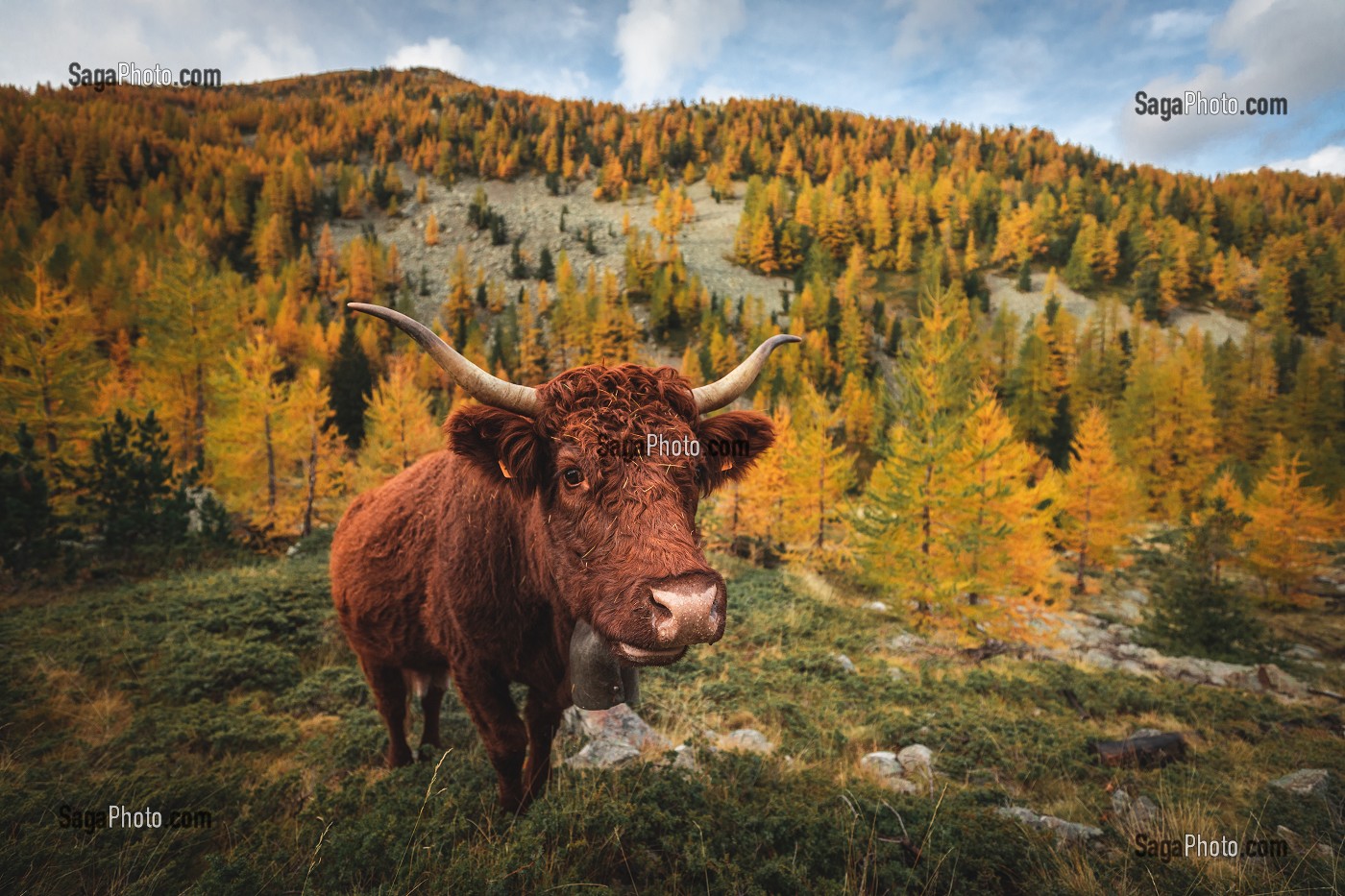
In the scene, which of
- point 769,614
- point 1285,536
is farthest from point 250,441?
point 1285,536

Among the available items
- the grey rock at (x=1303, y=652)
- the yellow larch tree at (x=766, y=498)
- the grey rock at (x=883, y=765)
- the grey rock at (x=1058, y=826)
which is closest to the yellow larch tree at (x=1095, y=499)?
the grey rock at (x=1303, y=652)

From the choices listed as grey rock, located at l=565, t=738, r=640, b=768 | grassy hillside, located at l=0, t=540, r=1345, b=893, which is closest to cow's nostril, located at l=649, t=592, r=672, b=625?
grassy hillside, located at l=0, t=540, r=1345, b=893

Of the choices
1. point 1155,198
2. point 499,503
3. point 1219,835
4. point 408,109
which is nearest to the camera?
point 499,503

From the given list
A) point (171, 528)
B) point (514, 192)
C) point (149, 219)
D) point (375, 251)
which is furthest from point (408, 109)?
point (171, 528)

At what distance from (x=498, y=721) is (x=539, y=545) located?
1455 mm

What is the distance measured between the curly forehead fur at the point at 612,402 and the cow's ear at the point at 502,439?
14 cm

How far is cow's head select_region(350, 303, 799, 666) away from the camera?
7.00 feet

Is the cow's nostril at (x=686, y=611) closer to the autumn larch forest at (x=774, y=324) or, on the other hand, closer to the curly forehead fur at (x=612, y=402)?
the curly forehead fur at (x=612, y=402)

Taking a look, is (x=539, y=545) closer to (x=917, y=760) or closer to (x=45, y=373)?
(x=917, y=760)

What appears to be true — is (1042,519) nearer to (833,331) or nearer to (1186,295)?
(833,331)

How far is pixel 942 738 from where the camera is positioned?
6.26 m

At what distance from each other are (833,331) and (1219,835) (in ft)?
212

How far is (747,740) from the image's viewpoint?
19.8 feet

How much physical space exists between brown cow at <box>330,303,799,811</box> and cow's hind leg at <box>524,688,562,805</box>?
0.04ft
